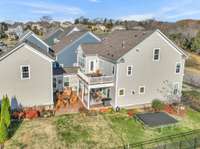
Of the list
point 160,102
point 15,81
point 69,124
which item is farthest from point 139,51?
point 15,81

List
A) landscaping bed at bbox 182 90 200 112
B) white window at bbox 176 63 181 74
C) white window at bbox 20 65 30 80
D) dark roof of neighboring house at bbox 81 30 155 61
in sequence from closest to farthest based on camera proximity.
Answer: white window at bbox 20 65 30 80 → dark roof of neighboring house at bbox 81 30 155 61 → white window at bbox 176 63 181 74 → landscaping bed at bbox 182 90 200 112

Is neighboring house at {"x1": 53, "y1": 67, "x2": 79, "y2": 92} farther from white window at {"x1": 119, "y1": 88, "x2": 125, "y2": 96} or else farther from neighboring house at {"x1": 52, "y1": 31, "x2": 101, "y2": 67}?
white window at {"x1": 119, "y1": 88, "x2": 125, "y2": 96}

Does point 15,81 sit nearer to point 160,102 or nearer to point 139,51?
point 139,51

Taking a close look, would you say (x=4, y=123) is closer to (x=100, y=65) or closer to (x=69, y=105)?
(x=69, y=105)

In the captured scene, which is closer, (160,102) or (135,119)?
(135,119)

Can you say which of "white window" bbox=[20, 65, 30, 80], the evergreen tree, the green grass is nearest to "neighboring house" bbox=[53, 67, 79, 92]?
"white window" bbox=[20, 65, 30, 80]

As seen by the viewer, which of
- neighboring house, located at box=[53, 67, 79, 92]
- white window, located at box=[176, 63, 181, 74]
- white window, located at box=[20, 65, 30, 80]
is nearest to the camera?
white window, located at box=[20, 65, 30, 80]
